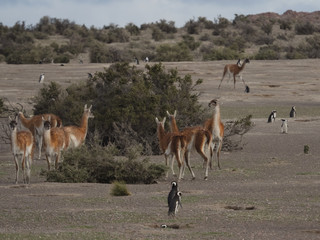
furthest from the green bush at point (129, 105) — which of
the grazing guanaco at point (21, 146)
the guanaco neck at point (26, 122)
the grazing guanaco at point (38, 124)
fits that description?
the grazing guanaco at point (21, 146)

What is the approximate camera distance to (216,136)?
752 inches

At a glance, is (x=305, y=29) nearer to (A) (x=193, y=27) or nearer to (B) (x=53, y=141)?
(A) (x=193, y=27)

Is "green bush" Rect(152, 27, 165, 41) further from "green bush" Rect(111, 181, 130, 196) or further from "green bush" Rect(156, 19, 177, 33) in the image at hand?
"green bush" Rect(111, 181, 130, 196)

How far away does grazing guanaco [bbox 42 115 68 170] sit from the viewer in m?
17.4

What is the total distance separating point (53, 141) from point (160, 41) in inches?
2238

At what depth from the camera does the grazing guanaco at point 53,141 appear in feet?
A: 57.0

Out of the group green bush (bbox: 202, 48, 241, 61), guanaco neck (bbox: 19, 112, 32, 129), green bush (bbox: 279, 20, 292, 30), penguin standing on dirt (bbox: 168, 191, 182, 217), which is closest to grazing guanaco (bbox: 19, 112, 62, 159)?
guanaco neck (bbox: 19, 112, 32, 129)

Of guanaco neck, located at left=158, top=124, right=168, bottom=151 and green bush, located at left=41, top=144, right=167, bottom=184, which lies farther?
guanaco neck, located at left=158, top=124, right=168, bottom=151

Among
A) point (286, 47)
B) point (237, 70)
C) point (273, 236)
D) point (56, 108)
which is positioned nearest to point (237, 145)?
point (56, 108)

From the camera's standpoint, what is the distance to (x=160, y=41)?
73938 millimetres

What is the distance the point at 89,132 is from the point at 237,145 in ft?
14.1

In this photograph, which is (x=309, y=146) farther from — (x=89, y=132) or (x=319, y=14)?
(x=319, y=14)

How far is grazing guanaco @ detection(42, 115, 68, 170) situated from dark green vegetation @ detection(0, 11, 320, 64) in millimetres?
37310

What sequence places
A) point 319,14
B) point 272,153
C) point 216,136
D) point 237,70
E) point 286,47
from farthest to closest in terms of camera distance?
point 319,14
point 286,47
point 237,70
point 272,153
point 216,136
